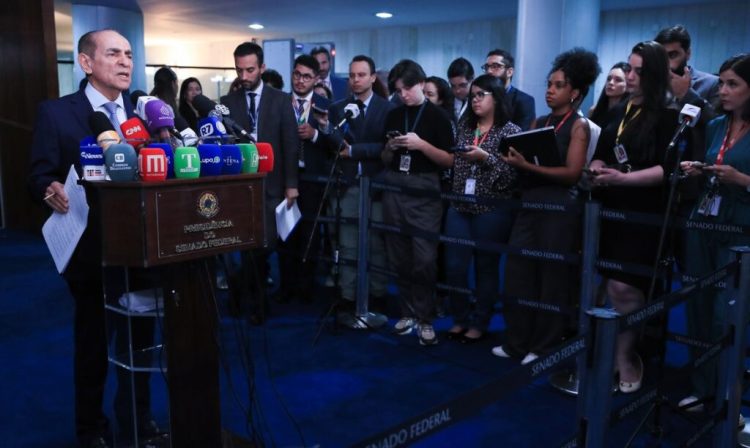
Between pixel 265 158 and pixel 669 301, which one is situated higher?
pixel 265 158

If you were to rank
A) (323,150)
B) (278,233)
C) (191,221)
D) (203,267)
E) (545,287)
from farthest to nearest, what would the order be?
(323,150)
(278,233)
(545,287)
(203,267)
(191,221)

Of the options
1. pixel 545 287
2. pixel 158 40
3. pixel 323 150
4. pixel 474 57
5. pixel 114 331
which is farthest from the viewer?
pixel 158 40

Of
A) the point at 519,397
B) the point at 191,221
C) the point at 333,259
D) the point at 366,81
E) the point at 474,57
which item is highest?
the point at 474,57

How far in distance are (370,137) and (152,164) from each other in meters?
2.84

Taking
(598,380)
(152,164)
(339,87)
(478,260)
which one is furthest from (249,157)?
(339,87)

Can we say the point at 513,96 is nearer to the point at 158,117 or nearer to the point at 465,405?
the point at 158,117

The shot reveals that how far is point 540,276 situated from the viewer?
376 centimetres

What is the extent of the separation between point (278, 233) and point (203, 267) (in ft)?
7.87

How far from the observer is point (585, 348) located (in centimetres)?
163

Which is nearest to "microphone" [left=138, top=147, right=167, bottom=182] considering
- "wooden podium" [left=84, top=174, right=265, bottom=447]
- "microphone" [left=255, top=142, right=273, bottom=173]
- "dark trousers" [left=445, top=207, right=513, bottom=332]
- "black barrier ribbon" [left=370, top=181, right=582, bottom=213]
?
"wooden podium" [left=84, top=174, right=265, bottom=447]

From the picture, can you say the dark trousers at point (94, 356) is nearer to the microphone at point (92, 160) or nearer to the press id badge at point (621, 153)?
the microphone at point (92, 160)

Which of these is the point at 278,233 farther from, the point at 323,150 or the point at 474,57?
the point at 474,57

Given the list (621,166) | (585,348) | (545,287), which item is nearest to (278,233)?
(545,287)

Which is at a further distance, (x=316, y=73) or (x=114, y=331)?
(x=316, y=73)
